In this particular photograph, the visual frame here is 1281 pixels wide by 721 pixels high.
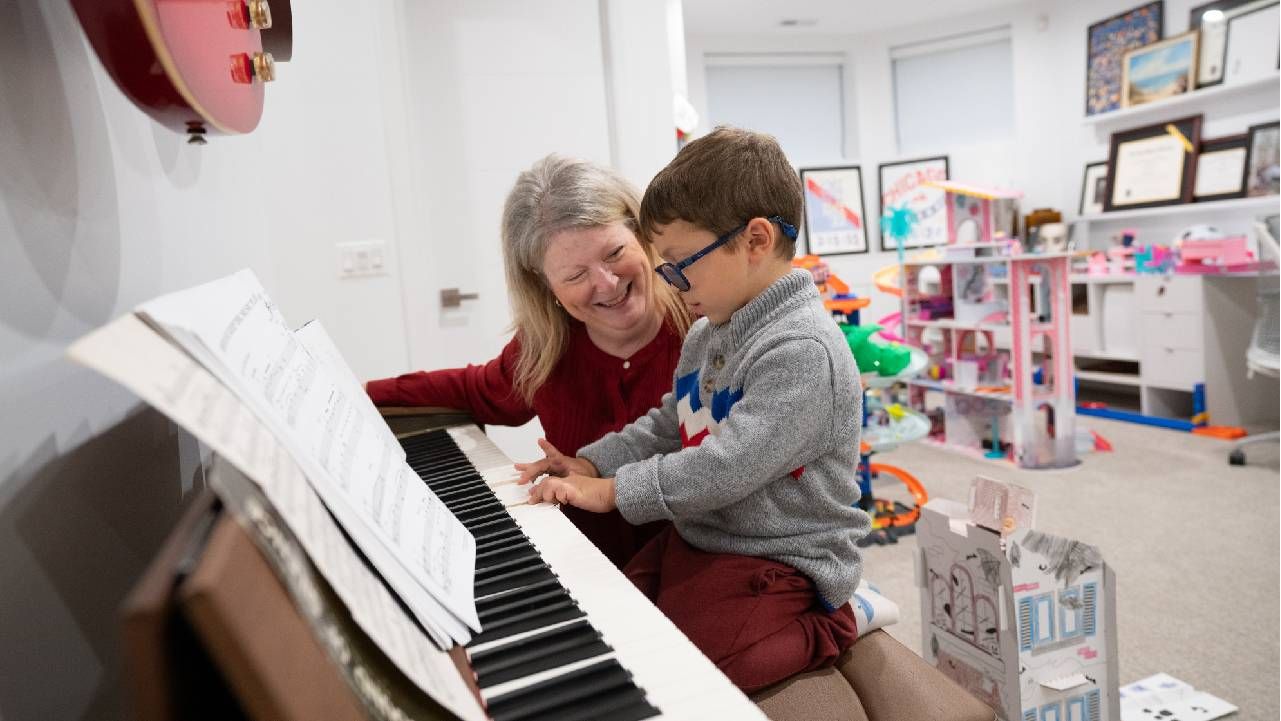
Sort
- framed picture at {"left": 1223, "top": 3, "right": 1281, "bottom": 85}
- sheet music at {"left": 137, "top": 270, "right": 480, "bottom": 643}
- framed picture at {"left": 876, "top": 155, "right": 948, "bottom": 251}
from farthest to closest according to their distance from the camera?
framed picture at {"left": 876, "top": 155, "right": 948, "bottom": 251}, framed picture at {"left": 1223, "top": 3, "right": 1281, "bottom": 85}, sheet music at {"left": 137, "top": 270, "right": 480, "bottom": 643}

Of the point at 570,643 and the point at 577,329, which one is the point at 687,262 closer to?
the point at 577,329

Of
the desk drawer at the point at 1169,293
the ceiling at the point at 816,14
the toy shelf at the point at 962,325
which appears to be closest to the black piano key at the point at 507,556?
the toy shelf at the point at 962,325

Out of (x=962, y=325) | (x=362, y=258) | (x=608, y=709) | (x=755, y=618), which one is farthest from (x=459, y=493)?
(x=962, y=325)

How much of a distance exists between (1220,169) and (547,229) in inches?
207

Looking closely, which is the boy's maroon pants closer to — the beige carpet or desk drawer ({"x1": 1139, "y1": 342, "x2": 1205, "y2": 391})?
the beige carpet

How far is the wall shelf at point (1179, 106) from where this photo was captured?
487 cm

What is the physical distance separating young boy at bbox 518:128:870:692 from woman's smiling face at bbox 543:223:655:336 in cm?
18

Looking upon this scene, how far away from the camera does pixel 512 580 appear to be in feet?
2.67

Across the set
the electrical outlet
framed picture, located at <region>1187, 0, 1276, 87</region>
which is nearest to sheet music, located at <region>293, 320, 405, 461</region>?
the electrical outlet

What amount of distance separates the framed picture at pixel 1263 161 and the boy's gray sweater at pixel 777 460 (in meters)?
5.04

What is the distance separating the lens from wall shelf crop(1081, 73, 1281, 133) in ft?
16.0

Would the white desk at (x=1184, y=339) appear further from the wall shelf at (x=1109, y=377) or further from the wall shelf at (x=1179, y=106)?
the wall shelf at (x=1179, y=106)

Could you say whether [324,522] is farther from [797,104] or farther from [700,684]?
[797,104]

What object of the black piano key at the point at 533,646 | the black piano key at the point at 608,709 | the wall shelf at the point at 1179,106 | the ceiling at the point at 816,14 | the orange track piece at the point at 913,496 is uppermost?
the ceiling at the point at 816,14
